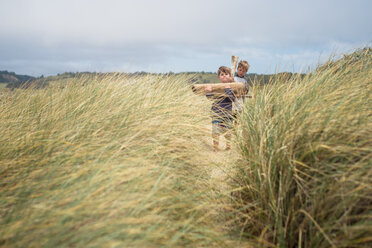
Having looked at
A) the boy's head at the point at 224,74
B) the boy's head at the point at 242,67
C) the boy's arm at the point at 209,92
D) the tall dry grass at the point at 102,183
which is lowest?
the tall dry grass at the point at 102,183

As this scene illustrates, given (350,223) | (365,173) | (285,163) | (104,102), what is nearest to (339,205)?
(350,223)

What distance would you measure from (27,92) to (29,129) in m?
2.58

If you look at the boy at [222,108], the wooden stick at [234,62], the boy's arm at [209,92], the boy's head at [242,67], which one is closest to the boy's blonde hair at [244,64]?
the boy's head at [242,67]

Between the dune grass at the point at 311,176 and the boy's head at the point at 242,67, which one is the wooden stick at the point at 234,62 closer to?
the boy's head at the point at 242,67

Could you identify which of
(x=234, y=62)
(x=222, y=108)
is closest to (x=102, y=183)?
(x=222, y=108)

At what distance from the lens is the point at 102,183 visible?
1.87 meters

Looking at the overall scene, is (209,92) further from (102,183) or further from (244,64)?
(102,183)

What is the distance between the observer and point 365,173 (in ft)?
6.50

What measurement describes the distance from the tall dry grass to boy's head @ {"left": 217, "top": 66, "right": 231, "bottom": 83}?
252 cm

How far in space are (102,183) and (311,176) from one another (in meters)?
1.52

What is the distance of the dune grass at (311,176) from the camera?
187 centimetres

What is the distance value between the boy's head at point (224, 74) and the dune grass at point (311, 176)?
2969mm

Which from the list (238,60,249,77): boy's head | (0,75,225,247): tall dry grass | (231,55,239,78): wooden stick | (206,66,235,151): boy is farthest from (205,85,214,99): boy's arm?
(238,60,249,77): boy's head

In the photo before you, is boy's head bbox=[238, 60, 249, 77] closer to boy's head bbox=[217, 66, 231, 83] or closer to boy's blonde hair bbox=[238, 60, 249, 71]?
boy's blonde hair bbox=[238, 60, 249, 71]
